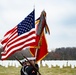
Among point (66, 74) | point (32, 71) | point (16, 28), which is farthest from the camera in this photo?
point (66, 74)

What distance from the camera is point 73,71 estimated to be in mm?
23844

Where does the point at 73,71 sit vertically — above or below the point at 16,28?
below

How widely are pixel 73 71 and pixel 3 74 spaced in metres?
5.13

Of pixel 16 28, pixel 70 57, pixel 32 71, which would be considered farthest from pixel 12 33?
pixel 70 57

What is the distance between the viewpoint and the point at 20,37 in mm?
9641

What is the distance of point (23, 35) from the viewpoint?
9.66 meters

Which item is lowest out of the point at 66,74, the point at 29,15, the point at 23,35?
the point at 66,74

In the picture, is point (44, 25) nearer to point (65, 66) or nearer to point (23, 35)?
point (23, 35)

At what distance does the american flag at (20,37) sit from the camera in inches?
368

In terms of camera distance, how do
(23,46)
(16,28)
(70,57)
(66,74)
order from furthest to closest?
(70,57), (66,74), (16,28), (23,46)

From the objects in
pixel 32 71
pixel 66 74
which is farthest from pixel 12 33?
pixel 66 74

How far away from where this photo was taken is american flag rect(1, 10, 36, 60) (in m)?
9.34

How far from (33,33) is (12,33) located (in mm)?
710

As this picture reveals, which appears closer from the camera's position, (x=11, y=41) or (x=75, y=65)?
(x=11, y=41)
